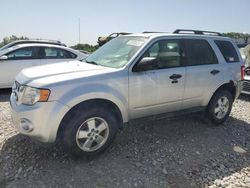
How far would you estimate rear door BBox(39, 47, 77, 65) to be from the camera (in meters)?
8.12

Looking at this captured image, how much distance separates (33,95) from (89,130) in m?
0.87

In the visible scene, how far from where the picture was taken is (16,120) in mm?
3506

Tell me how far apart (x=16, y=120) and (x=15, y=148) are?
2.19ft

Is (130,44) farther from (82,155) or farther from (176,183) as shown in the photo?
(176,183)

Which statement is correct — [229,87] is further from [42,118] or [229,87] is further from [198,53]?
[42,118]

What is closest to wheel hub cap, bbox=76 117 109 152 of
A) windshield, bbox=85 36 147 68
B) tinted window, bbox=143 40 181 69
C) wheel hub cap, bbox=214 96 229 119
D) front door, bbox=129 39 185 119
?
front door, bbox=129 39 185 119

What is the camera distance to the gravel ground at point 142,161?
3.30 metres

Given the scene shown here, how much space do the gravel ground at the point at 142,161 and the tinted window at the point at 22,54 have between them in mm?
3338

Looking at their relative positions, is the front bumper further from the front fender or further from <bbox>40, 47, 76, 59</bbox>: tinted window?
<bbox>40, 47, 76, 59</bbox>: tinted window

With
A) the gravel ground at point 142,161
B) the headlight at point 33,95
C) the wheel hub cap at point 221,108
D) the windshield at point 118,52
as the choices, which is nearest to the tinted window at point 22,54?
the gravel ground at point 142,161

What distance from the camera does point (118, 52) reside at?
4.31 metres

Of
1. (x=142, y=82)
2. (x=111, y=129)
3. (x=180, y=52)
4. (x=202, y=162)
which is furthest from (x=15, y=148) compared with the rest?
(x=180, y=52)

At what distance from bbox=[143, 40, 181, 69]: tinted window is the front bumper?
1573mm

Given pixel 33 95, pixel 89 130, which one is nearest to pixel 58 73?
pixel 33 95
